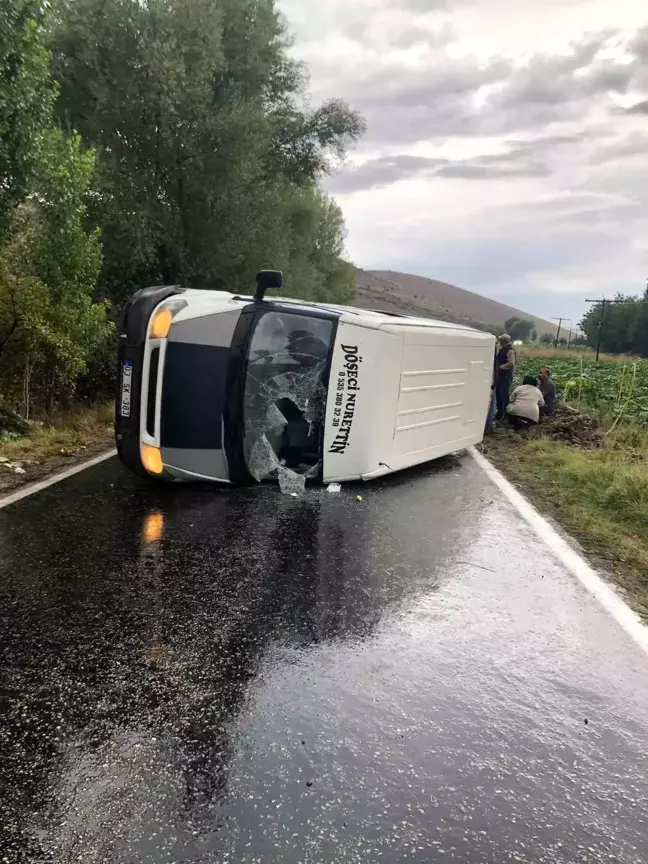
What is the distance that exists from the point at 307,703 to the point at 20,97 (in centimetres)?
751

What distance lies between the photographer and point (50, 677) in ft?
9.96

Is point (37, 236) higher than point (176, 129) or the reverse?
the reverse

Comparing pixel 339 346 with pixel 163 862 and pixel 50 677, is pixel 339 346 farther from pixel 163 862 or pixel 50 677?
pixel 163 862

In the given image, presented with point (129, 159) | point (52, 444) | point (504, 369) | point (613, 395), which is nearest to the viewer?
point (52, 444)

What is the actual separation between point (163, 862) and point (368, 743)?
3.05 feet

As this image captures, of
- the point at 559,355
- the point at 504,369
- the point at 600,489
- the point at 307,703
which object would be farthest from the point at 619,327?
the point at 307,703

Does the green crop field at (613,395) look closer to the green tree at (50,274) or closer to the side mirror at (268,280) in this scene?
the side mirror at (268,280)

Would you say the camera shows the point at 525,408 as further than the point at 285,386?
Yes

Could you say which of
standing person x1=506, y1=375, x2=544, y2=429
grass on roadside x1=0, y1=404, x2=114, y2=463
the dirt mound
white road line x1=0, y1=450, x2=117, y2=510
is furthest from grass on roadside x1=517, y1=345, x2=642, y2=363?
white road line x1=0, y1=450, x2=117, y2=510

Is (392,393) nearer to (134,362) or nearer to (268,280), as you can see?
(268,280)

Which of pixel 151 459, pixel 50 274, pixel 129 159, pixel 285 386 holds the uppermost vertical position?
pixel 129 159

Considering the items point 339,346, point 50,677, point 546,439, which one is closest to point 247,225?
point 546,439

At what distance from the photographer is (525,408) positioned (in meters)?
11.8

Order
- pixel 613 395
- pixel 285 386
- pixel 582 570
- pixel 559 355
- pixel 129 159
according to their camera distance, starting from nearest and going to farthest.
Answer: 1. pixel 582 570
2. pixel 285 386
3. pixel 613 395
4. pixel 129 159
5. pixel 559 355
